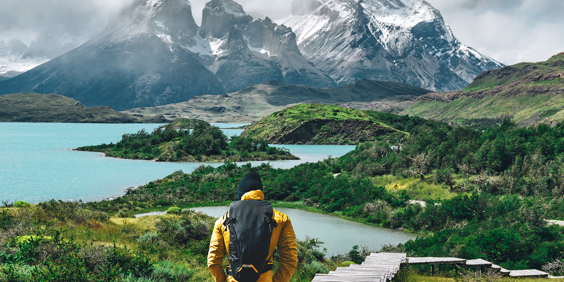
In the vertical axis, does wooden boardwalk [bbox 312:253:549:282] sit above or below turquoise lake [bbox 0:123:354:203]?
above

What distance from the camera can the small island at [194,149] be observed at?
74500 mm

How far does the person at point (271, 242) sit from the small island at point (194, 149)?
65837mm

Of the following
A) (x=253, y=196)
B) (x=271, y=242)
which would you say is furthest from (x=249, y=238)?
(x=253, y=196)

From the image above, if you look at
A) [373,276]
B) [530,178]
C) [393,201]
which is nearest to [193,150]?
[393,201]

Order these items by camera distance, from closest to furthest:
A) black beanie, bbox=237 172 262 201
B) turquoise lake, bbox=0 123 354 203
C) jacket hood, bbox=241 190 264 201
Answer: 1. jacket hood, bbox=241 190 264 201
2. black beanie, bbox=237 172 262 201
3. turquoise lake, bbox=0 123 354 203

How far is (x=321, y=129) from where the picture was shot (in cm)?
12312

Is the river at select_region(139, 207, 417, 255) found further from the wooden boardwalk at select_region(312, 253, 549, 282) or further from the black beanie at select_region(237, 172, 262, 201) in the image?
the black beanie at select_region(237, 172, 262, 201)

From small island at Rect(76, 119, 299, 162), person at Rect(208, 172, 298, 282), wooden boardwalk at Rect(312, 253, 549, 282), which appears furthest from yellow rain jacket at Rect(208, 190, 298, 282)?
small island at Rect(76, 119, 299, 162)

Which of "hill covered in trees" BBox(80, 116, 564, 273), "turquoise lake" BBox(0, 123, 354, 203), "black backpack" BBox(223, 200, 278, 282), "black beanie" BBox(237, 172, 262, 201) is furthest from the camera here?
"turquoise lake" BBox(0, 123, 354, 203)

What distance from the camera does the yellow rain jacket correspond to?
5.81m

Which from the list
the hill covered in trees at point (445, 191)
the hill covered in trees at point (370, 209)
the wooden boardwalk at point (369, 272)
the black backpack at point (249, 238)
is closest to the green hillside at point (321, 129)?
the hill covered in trees at point (370, 209)

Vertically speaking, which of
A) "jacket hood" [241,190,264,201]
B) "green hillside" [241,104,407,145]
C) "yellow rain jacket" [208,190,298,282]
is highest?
"green hillside" [241,104,407,145]

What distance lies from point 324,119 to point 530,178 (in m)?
96.3

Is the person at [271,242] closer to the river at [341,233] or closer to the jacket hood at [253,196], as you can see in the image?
the jacket hood at [253,196]
